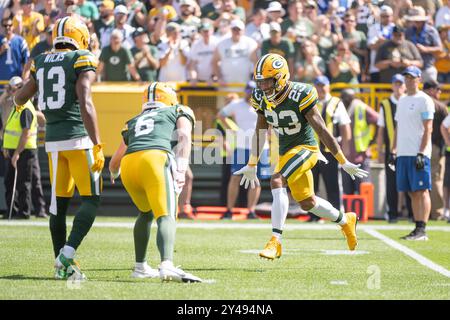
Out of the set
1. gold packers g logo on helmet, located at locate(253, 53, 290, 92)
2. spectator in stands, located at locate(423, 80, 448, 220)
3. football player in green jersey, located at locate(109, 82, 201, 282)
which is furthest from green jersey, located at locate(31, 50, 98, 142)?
spectator in stands, located at locate(423, 80, 448, 220)

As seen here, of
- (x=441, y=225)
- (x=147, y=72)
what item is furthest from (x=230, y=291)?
(x=147, y=72)

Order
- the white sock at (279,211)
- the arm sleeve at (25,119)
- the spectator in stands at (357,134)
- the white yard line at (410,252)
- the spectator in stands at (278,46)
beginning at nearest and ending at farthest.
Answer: the white yard line at (410,252) < the white sock at (279,211) < the arm sleeve at (25,119) < the spectator in stands at (357,134) < the spectator in stands at (278,46)

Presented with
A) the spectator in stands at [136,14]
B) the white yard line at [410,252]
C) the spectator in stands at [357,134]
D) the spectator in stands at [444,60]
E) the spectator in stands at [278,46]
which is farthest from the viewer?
the spectator in stands at [136,14]

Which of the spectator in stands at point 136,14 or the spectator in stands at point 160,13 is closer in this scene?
the spectator in stands at point 160,13

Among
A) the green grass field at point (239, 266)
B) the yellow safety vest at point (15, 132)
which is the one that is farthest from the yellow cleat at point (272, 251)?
the yellow safety vest at point (15, 132)

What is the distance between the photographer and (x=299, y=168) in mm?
9406

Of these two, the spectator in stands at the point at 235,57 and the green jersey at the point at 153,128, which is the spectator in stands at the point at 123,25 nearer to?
the spectator in stands at the point at 235,57

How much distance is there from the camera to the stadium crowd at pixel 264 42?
54.4 feet

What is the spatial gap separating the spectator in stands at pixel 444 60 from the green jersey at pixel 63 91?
10257 mm

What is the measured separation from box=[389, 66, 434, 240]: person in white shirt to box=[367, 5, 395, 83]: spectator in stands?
4.48 metres

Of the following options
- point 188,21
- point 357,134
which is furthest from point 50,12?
point 357,134

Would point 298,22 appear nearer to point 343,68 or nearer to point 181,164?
point 343,68

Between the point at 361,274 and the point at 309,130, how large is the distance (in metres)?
1.72

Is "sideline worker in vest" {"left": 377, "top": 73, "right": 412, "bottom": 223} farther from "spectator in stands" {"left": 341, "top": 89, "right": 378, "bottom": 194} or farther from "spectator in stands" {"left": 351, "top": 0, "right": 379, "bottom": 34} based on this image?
"spectator in stands" {"left": 351, "top": 0, "right": 379, "bottom": 34}
